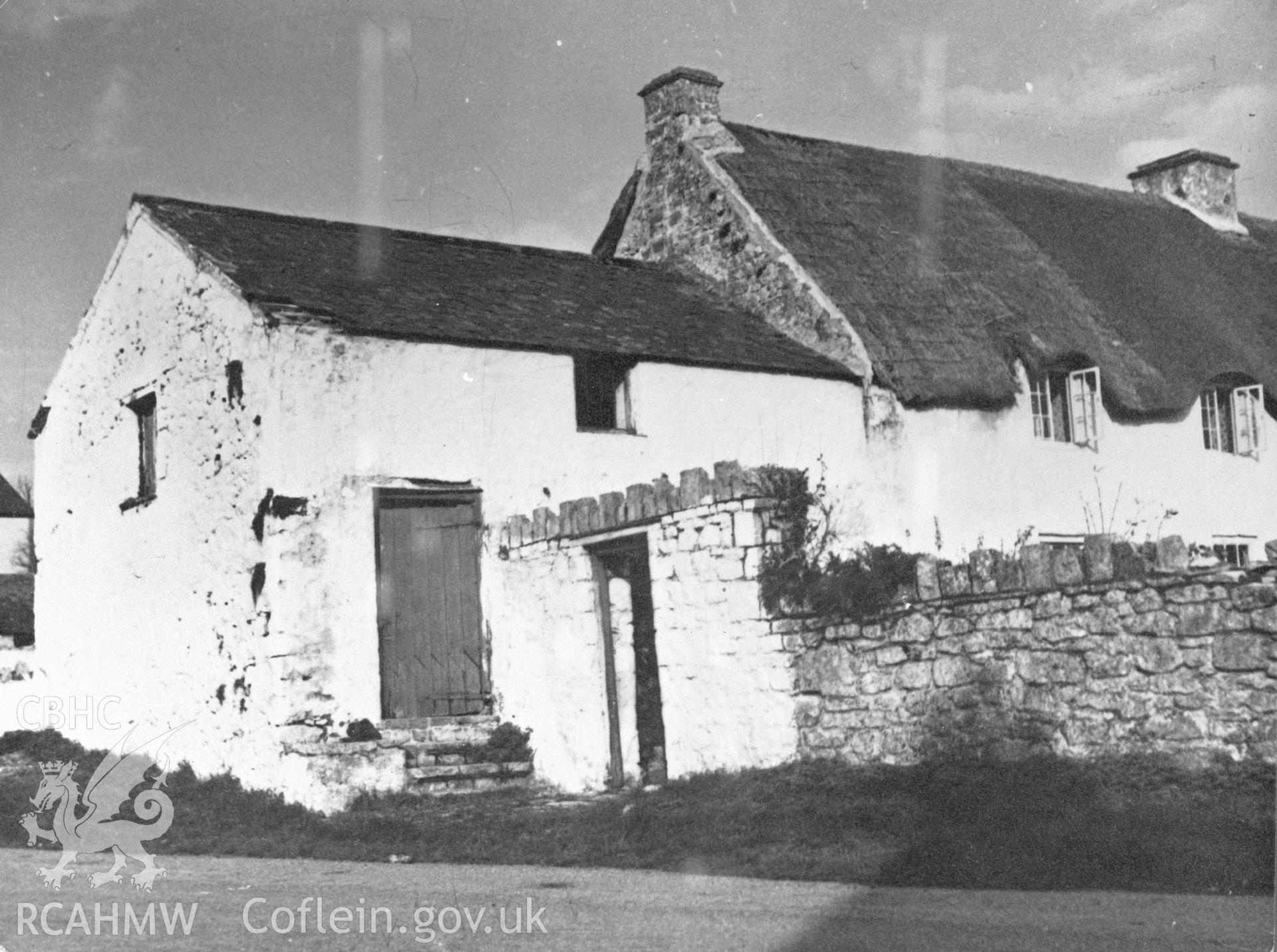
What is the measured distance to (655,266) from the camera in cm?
1814

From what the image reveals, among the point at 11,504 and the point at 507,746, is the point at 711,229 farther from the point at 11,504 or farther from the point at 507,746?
the point at 11,504

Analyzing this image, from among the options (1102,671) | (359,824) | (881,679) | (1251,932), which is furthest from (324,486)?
(1251,932)

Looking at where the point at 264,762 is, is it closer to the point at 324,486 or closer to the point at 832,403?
the point at 324,486

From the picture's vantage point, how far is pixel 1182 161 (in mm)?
23547

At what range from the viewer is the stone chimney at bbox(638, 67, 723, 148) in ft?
61.4

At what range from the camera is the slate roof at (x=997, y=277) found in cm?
1638

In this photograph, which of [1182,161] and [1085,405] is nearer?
[1085,405]

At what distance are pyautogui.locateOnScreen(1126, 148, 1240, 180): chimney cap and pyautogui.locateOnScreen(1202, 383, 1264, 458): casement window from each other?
6702 millimetres

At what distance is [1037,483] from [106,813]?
417 inches

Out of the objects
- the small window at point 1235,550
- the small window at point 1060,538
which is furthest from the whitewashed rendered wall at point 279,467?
the small window at point 1235,550

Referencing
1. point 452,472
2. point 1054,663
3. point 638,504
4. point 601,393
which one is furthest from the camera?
point 601,393

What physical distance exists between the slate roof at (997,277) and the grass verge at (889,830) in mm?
7677

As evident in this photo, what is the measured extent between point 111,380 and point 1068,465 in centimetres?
1065

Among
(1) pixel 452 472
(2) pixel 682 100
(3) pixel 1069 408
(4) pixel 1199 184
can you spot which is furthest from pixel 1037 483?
(4) pixel 1199 184
